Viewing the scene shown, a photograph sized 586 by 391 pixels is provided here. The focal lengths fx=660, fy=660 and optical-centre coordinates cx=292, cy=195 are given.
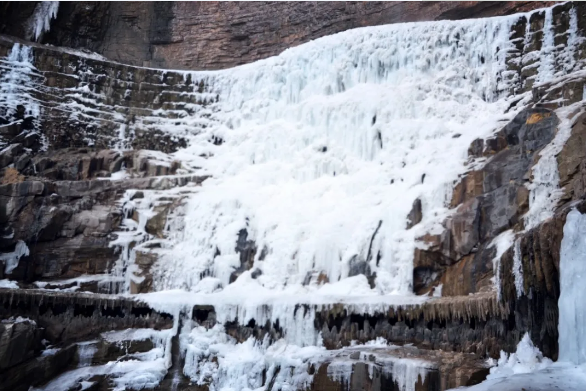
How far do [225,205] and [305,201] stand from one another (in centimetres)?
298

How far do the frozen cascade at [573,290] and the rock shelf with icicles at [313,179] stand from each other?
4920 mm

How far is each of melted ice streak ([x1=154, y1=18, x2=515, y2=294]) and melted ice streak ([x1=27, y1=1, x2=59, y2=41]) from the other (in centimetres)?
1124

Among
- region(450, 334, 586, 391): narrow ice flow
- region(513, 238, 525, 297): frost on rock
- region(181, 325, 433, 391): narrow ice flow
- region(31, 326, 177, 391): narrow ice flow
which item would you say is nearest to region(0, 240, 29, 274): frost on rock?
region(31, 326, 177, 391): narrow ice flow

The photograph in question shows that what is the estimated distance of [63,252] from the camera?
76.5 feet

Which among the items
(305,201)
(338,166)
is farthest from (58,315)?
(338,166)

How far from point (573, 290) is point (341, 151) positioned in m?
15.7

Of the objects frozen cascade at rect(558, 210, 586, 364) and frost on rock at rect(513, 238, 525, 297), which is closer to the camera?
frozen cascade at rect(558, 210, 586, 364)

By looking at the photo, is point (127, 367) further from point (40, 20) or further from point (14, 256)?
point (40, 20)

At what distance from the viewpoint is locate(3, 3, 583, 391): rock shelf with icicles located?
1854cm

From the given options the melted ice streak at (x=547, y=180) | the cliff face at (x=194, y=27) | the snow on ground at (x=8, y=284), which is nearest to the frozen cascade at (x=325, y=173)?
the melted ice streak at (x=547, y=180)

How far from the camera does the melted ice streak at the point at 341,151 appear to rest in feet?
67.1

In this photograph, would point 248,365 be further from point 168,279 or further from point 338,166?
point 338,166

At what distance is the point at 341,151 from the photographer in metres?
24.8

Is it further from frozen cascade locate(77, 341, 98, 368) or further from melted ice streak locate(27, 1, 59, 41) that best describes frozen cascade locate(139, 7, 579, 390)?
melted ice streak locate(27, 1, 59, 41)
